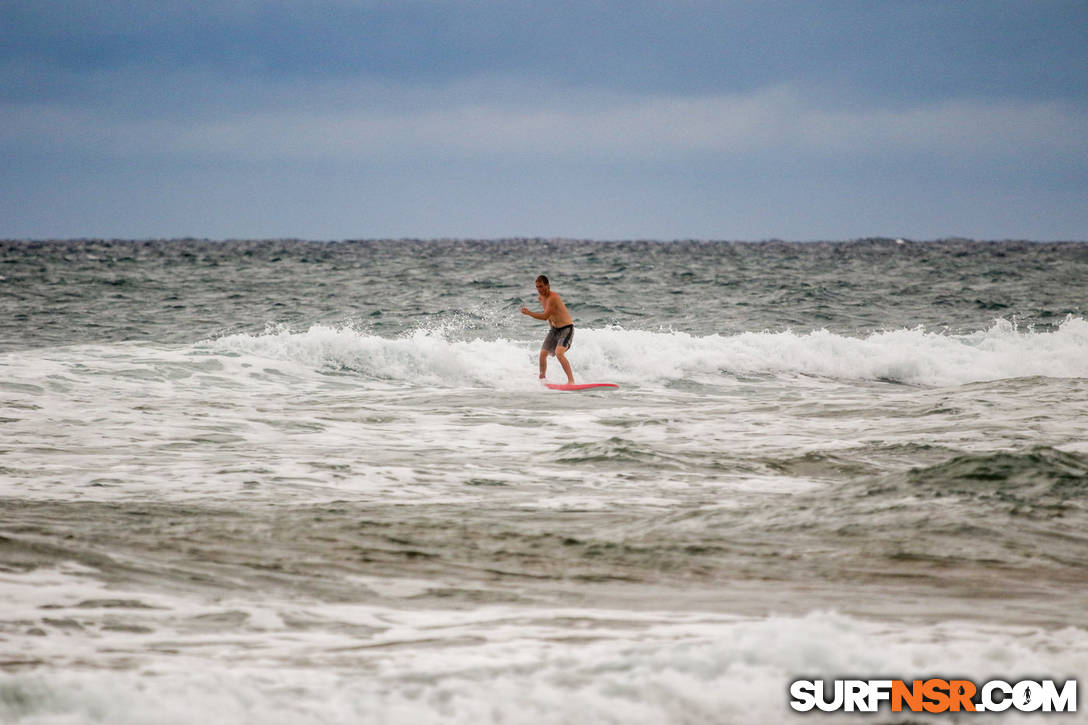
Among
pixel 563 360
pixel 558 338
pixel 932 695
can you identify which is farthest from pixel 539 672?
pixel 558 338

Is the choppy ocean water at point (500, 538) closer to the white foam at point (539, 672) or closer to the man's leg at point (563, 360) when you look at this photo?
the white foam at point (539, 672)

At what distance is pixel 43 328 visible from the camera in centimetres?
2317

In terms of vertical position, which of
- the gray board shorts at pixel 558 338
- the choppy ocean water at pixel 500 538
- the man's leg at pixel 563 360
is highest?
the gray board shorts at pixel 558 338

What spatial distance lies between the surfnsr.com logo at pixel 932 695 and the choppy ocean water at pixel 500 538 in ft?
0.26

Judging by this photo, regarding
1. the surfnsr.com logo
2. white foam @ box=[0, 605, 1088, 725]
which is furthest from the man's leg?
the surfnsr.com logo

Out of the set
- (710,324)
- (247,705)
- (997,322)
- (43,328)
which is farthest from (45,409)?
(997,322)

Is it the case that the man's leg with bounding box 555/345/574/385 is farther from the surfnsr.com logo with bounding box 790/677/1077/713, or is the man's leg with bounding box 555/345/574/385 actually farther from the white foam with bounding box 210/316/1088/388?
the surfnsr.com logo with bounding box 790/677/1077/713

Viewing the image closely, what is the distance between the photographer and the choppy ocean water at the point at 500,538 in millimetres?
3754

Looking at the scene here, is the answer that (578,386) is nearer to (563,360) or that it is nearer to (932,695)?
(563,360)

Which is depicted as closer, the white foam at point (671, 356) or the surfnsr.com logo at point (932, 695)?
the surfnsr.com logo at point (932, 695)

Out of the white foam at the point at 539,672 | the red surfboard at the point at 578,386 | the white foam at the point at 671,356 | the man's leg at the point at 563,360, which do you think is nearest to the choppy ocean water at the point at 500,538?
the white foam at the point at 539,672

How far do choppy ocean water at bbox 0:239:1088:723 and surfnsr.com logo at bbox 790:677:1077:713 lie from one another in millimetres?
78

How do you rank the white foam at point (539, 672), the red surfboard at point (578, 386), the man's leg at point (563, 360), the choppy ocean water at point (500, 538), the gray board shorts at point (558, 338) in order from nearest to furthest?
the white foam at point (539, 672) < the choppy ocean water at point (500, 538) < the red surfboard at point (578, 386) < the man's leg at point (563, 360) < the gray board shorts at point (558, 338)

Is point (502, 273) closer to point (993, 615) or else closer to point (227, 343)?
point (227, 343)
